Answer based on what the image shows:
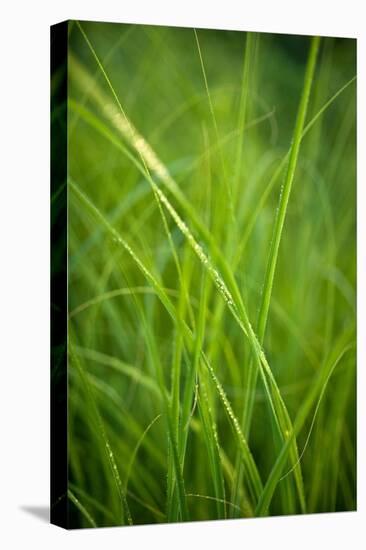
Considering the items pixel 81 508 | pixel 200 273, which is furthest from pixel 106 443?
pixel 200 273

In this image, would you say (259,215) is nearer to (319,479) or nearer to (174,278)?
(174,278)

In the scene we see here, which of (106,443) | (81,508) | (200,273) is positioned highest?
(200,273)

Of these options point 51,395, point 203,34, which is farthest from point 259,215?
point 51,395

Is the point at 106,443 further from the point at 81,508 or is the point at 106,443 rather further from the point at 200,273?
the point at 200,273

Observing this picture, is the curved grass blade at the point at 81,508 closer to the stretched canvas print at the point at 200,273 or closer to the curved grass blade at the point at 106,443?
the stretched canvas print at the point at 200,273

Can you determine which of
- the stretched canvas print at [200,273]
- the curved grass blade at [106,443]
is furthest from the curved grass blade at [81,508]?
the curved grass blade at [106,443]

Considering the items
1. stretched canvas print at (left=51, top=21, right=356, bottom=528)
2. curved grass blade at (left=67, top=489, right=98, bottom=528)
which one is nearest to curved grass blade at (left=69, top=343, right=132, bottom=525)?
stretched canvas print at (left=51, top=21, right=356, bottom=528)

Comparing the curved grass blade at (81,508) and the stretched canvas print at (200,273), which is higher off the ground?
the stretched canvas print at (200,273)

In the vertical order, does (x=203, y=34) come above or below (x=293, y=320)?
above
